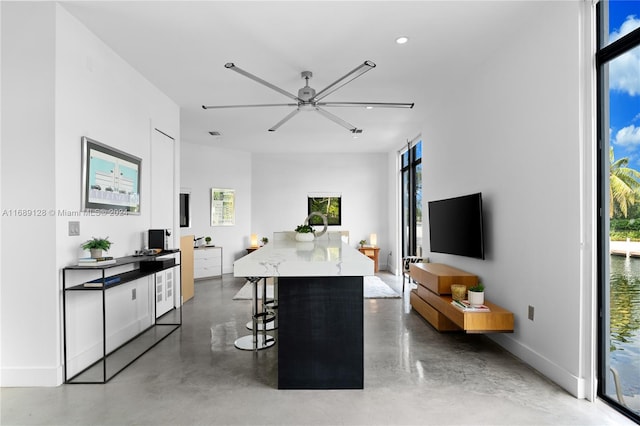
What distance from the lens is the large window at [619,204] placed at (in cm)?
212

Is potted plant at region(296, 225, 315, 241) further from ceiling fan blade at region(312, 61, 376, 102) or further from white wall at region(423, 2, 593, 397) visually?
white wall at region(423, 2, 593, 397)

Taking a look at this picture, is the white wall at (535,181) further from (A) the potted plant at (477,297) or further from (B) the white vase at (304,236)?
(B) the white vase at (304,236)

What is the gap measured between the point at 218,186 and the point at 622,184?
7.31m

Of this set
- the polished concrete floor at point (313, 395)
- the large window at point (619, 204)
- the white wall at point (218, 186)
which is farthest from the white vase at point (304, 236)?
the white wall at point (218, 186)

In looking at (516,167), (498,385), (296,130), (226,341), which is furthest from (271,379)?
(296,130)

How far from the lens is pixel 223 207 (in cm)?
830

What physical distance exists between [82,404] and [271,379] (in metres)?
1.24

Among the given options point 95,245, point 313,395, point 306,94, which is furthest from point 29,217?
point 306,94

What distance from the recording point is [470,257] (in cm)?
395

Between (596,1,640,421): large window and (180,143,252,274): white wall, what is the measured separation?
7104mm

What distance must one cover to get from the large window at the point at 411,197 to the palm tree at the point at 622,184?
4.45m

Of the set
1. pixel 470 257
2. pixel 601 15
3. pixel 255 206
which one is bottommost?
pixel 470 257

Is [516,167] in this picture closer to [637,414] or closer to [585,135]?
[585,135]

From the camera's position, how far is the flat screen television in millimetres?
3678
